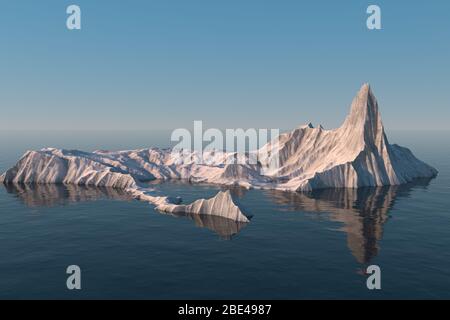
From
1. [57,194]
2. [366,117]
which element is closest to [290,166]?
[366,117]

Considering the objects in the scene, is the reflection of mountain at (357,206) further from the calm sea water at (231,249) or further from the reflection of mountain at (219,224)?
the reflection of mountain at (219,224)

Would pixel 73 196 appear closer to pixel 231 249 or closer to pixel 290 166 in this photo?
pixel 231 249

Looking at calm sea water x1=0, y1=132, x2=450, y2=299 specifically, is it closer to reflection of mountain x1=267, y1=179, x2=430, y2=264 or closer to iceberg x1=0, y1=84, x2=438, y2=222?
reflection of mountain x1=267, y1=179, x2=430, y2=264

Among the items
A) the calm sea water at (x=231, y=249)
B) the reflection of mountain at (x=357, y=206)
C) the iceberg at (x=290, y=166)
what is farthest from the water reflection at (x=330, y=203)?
the iceberg at (x=290, y=166)

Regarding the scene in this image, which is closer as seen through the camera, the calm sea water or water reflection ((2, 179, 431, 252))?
the calm sea water

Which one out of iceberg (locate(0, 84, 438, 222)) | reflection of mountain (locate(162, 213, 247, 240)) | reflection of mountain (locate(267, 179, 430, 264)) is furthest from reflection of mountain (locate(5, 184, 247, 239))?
reflection of mountain (locate(267, 179, 430, 264))
